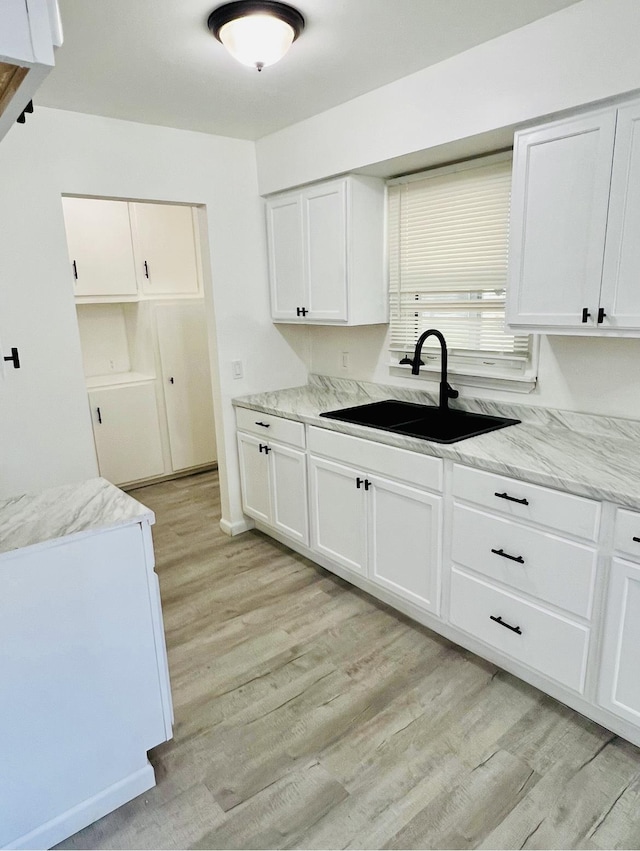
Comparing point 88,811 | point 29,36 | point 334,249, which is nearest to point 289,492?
point 334,249

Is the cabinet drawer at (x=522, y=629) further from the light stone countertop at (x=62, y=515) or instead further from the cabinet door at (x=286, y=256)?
the cabinet door at (x=286, y=256)

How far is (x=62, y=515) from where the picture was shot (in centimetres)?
159

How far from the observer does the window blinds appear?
2.51 m

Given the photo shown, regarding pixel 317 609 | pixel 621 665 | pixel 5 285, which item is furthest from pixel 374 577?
pixel 5 285

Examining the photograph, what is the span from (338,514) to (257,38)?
6.71 feet

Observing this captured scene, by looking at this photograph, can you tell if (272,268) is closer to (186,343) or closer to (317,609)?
(186,343)

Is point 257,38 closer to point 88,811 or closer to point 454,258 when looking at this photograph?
point 454,258

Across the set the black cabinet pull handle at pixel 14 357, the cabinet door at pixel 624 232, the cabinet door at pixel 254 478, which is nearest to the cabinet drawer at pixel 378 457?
the cabinet door at pixel 254 478

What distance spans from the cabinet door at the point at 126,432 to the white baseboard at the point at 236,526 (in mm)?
1201

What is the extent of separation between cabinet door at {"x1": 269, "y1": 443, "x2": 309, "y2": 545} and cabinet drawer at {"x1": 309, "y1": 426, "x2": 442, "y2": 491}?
195 mm

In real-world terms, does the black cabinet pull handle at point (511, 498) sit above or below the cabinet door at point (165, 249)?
below

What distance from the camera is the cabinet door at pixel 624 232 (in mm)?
1745

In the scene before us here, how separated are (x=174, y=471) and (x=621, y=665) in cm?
372

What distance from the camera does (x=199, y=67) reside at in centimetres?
218
